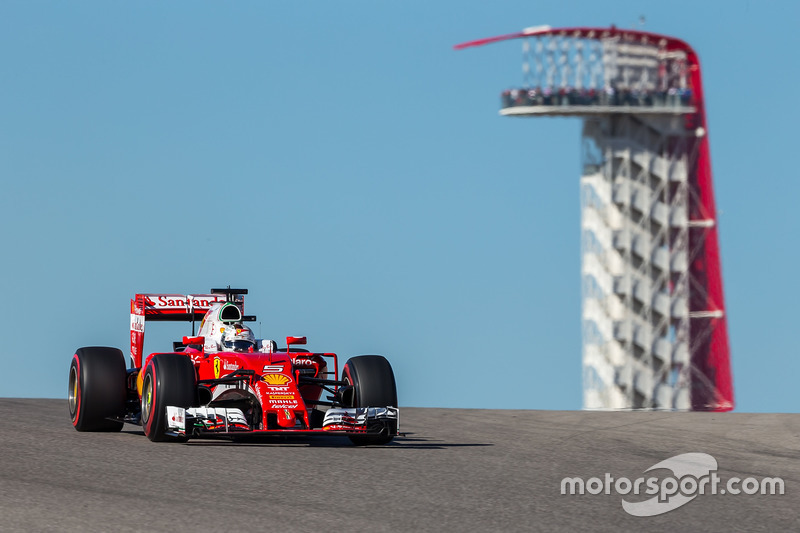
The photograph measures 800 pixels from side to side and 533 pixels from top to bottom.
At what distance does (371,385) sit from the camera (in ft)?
52.9

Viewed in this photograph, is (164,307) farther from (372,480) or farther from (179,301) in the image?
(372,480)

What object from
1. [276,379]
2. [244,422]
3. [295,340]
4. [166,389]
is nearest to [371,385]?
[276,379]

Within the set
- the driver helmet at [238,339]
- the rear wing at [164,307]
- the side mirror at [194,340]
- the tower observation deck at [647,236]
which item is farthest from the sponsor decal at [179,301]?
the tower observation deck at [647,236]

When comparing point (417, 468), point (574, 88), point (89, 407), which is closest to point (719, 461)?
point (417, 468)

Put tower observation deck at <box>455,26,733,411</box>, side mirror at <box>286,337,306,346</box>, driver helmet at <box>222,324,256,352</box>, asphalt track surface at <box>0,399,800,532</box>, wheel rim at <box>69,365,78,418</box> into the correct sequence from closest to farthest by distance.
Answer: asphalt track surface at <box>0,399,800,532</box>, driver helmet at <box>222,324,256,352</box>, side mirror at <box>286,337,306,346</box>, wheel rim at <box>69,365,78,418</box>, tower observation deck at <box>455,26,733,411</box>

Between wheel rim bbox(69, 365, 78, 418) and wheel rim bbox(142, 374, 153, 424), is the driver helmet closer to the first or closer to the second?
wheel rim bbox(142, 374, 153, 424)

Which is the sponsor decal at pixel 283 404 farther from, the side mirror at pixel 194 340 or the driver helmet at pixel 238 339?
the side mirror at pixel 194 340

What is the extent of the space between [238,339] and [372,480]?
534 cm

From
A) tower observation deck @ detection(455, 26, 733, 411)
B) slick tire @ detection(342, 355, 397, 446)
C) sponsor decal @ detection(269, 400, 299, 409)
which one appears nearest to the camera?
sponsor decal @ detection(269, 400, 299, 409)

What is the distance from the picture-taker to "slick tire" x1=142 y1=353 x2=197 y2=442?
14.9 m

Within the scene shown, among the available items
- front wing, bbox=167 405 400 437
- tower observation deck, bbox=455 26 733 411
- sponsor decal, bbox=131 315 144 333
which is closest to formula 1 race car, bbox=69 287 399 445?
front wing, bbox=167 405 400 437

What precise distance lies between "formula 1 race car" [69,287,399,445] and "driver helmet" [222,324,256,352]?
13 mm

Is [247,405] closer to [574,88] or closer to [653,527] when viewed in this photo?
[653,527]

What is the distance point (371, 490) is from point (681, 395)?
60.7 metres
